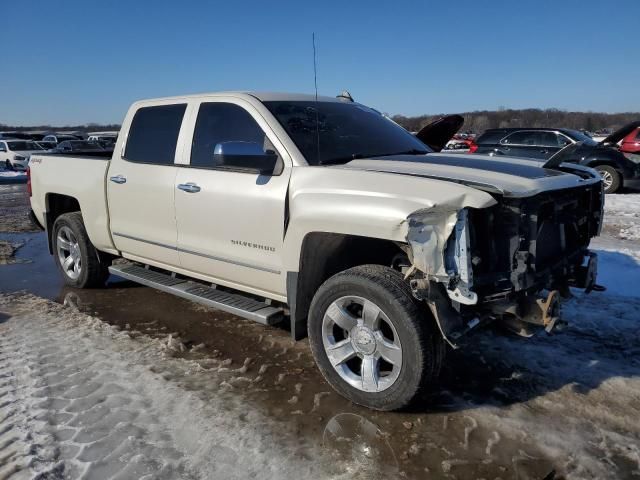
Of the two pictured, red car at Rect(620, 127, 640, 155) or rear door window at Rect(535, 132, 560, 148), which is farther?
rear door window at Rect(535, 132, 560, 148)

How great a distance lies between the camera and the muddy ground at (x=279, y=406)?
2.74 m

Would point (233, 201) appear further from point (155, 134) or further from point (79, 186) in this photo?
point (79, 186)

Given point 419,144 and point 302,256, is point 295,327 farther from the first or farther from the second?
point 419,144

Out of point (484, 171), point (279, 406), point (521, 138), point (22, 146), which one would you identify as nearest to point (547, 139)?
point (521, 138)

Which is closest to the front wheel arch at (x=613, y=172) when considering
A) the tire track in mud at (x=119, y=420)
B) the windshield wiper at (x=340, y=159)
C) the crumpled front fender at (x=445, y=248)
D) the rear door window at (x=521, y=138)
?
the rear door window at (x=521, y=138)

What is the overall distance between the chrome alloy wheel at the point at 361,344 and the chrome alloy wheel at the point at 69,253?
144 inches

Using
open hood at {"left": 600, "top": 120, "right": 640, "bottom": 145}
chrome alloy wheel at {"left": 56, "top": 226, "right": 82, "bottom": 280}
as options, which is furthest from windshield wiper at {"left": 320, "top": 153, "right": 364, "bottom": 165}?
chrome alloy wheel at {"left": 56, "top": 226, "right": 82, "bottom": 280}

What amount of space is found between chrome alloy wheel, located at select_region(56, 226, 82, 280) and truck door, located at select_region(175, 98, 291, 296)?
2.03 m

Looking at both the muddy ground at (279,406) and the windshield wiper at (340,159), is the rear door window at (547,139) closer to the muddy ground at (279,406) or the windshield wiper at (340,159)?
the muddy ground at (279,406)

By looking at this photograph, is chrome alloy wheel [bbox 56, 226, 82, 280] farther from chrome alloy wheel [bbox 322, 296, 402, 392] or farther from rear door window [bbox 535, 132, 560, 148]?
rear door window [bbox 535, 132, 560, 148]

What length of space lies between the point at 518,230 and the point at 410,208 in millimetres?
602

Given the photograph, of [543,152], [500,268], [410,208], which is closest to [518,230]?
[500,268]

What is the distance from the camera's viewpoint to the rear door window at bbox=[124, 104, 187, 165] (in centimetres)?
461

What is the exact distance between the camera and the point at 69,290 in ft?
19.5
